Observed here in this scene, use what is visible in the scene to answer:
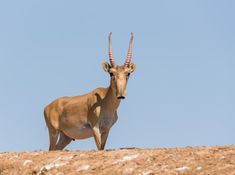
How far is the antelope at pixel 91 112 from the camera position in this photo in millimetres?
23297

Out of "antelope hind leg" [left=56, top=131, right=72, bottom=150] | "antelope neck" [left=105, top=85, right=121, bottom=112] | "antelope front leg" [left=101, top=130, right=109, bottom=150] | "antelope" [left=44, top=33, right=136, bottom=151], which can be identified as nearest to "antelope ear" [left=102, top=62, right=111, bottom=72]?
"antelope" [left=44, top=33, right=136, bottom=151]

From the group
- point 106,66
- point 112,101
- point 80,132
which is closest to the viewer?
point 112,101

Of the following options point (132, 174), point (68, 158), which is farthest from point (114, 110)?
point (132, 174)

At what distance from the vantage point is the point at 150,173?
53.4ft

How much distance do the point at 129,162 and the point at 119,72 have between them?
628 centimetres

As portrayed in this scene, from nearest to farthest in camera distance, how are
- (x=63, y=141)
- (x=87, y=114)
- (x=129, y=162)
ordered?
(x=129, y=162) < (x=87, y=114) < (x=63, y=141)

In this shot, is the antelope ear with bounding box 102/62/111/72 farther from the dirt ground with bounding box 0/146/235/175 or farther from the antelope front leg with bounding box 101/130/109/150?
the dirt ground with bounding box 0/146/235/175

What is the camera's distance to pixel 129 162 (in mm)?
17312

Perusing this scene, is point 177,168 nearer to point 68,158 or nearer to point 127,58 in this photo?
point 68,158

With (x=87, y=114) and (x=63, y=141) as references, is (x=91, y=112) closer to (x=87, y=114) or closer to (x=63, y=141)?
(x=87, y=114)

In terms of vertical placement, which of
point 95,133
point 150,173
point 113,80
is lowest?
point 150,173

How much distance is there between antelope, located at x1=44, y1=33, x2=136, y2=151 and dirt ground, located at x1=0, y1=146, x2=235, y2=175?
10.9 feet

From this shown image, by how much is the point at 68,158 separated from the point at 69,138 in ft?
24.9

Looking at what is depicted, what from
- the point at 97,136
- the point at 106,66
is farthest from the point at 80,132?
the point at 106,66
